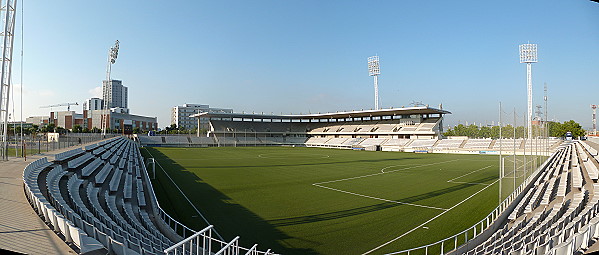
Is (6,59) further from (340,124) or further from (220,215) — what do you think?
(340,124)

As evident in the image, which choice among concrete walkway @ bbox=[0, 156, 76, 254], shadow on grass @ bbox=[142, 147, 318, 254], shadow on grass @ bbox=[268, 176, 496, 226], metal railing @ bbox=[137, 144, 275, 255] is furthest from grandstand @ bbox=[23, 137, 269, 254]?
shadow on grass @ bbox=[268, 176, 496, 226]

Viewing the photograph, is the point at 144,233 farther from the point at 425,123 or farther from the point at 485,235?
the point at 425,123

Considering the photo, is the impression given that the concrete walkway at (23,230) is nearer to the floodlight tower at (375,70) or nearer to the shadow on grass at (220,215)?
the shadow on grass at (220,215)

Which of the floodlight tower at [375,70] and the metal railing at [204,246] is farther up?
the floodlight tower at [375,70]

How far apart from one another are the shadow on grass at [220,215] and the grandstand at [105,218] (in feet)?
1.53

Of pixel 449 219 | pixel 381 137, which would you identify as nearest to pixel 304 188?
pixel 449 219

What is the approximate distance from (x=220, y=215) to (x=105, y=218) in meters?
3.97

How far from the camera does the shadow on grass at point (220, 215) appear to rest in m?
6.94

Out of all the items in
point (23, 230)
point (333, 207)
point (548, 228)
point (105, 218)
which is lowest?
point (333, 207)

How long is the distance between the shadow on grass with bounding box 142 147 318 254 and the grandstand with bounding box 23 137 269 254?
1.53 ft

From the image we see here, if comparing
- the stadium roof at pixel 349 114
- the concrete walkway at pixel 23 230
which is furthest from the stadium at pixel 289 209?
the stadium roof at pixel 349 114

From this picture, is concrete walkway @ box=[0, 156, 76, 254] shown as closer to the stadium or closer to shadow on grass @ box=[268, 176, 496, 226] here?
the stadium

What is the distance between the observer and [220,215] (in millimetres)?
8984

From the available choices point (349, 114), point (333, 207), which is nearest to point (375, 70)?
point (349, 114)
